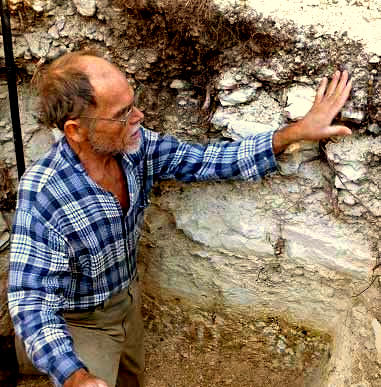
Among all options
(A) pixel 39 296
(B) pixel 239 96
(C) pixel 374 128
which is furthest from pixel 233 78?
(A) pixel 39 296

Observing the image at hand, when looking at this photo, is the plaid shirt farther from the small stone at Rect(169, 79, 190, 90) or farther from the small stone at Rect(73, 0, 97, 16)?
the small stone at Rect(73, 0, 97, 16)

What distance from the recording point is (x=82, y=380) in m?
1.60

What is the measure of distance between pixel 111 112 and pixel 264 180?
2.52 ft

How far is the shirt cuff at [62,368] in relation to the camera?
64.2 inches

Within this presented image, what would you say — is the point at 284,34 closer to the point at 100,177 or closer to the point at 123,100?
the point at 123,100

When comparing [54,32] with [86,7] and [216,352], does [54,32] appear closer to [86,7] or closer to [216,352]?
[86,7]

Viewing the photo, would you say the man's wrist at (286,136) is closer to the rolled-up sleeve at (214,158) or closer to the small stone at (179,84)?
the rolled-up sleeve at (214,158)

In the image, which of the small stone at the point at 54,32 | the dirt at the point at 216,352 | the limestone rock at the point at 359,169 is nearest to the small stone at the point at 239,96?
the limestone rock at the point at 359,169

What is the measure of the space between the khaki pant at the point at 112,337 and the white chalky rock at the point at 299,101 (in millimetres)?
947

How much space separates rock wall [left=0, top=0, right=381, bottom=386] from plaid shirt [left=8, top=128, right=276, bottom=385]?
0.69 ft

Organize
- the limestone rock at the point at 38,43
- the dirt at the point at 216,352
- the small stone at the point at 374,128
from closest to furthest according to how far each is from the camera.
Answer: the small stone at the point at 374,128
the limestone rock at the point at 38,43
the dirt at the point at 216,352

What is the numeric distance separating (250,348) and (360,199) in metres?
1.02

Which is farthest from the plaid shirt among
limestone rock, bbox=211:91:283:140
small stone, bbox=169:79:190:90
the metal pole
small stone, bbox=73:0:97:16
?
small stone, bbox=73:0:97:16

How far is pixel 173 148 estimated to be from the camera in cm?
205
